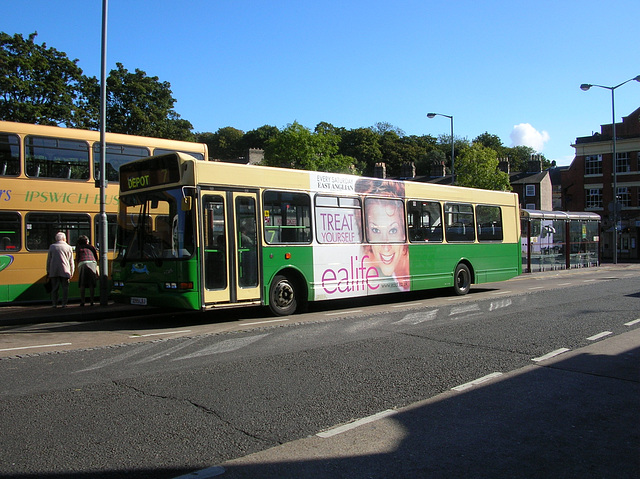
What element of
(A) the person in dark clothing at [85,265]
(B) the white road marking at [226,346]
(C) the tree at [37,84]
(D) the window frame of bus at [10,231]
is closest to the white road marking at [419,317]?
(B) the white road marking at [226,346]

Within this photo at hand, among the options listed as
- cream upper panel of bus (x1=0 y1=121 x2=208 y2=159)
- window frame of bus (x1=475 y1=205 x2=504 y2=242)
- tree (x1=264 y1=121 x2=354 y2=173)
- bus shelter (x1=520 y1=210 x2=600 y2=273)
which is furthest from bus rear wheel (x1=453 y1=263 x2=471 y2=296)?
tree (x1=264 y1=121 x2=354 y2=173)

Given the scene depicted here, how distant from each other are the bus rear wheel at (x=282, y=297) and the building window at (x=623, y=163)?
171 ft

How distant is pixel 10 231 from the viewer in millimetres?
13133

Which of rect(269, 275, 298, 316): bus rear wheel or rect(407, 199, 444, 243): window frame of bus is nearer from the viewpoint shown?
rect(269, 275, 298, 316): bus rear wheel

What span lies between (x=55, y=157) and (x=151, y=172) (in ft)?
→ 14.6

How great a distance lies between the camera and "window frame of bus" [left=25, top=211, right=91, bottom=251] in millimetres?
13367

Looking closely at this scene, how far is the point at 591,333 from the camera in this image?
363 inches

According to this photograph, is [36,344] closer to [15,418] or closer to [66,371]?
[66,371]

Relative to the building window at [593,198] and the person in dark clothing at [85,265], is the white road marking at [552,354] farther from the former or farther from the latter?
the building window at [593,198]

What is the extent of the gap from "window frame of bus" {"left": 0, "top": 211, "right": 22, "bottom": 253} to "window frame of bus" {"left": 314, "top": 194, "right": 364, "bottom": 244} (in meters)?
7.30

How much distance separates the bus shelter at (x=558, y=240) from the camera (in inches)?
1090

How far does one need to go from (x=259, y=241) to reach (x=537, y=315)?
6031 mm

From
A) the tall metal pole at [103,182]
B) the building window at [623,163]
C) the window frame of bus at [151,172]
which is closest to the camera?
the window frame of bus at [151,172]

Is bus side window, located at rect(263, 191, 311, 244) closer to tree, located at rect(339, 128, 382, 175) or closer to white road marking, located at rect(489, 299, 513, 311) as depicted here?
white road marking, located at rect(489, 299, 513, 311)
